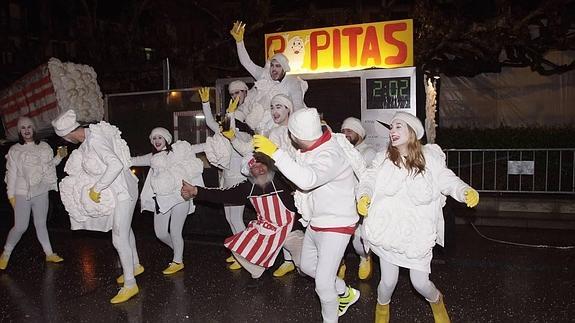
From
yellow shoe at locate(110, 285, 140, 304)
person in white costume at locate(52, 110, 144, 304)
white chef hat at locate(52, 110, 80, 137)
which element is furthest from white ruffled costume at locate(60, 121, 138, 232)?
yellow shoe at locate(110, 285, 140, 304)

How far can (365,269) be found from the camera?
21.1ft

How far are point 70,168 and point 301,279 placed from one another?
2742mm

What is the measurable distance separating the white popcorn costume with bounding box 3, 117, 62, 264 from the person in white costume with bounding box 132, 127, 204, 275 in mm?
1432

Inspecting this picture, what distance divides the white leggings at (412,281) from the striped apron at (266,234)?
1.47 meters

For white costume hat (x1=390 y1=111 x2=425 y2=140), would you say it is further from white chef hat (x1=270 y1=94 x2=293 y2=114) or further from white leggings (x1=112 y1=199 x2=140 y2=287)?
white leggings (x1=112 y1=199 x2=140 y2=287)

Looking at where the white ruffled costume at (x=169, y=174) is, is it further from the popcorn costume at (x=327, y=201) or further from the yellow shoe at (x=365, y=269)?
the popcorn costume at (x=327, y=201)

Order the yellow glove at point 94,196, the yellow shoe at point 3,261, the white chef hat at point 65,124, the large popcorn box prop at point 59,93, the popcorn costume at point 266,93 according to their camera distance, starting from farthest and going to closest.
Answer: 1. the large popcorn box prop at point 59,93
2. the yellow shoe at point 3,261
3. the popcorn costume at point 266,93
4. the white chef hat at point 65,124
5. the yellow glove at point 94,196

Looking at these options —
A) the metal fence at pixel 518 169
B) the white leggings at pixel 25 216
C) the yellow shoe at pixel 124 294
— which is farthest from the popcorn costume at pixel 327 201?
the metal fence at pixel 518 169

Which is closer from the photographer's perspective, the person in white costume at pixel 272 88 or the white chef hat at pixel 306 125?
the white chef hat at pixel 306 125

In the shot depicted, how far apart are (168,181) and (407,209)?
10.0 feet

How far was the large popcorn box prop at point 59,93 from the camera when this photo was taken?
11.4 metres

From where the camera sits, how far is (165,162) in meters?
6.57

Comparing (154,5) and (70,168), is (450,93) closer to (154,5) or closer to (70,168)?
(154,5)

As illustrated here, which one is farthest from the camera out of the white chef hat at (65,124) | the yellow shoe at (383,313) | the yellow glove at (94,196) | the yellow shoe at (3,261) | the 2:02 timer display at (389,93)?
the 2:02 timer display at (389,93)
